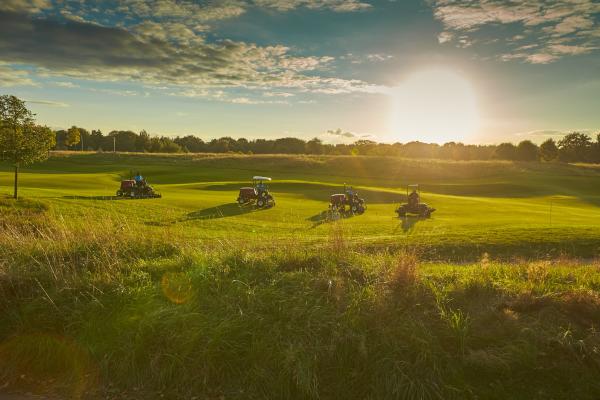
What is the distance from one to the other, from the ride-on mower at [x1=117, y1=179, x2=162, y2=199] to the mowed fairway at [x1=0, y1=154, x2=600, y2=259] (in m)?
1.23

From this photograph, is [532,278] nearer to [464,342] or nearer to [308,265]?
[464,342]

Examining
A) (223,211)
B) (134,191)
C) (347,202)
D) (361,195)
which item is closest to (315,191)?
(361,195)

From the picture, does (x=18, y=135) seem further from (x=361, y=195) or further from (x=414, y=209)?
(x=361, y=195)

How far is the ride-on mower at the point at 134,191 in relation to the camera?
34406 mm

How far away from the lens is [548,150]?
122 metres

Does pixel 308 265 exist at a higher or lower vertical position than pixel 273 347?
higher

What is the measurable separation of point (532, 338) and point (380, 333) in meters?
2.17

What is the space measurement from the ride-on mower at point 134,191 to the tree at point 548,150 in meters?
115

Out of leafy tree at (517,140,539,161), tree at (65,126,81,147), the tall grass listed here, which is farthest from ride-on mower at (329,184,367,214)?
tree at (65,126,81,147)

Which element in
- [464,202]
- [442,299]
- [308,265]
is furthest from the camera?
[464,202]

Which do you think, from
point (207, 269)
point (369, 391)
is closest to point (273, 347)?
point (369, 391)

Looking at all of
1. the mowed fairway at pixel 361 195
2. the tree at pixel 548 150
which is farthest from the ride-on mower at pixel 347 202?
the tree at pixel 548 150

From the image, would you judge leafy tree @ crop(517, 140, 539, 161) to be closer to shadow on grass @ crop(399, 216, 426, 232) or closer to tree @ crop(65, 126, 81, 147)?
shadow on grass @ crop(399, 216, 426, 232)

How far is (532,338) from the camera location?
21.6 ft
